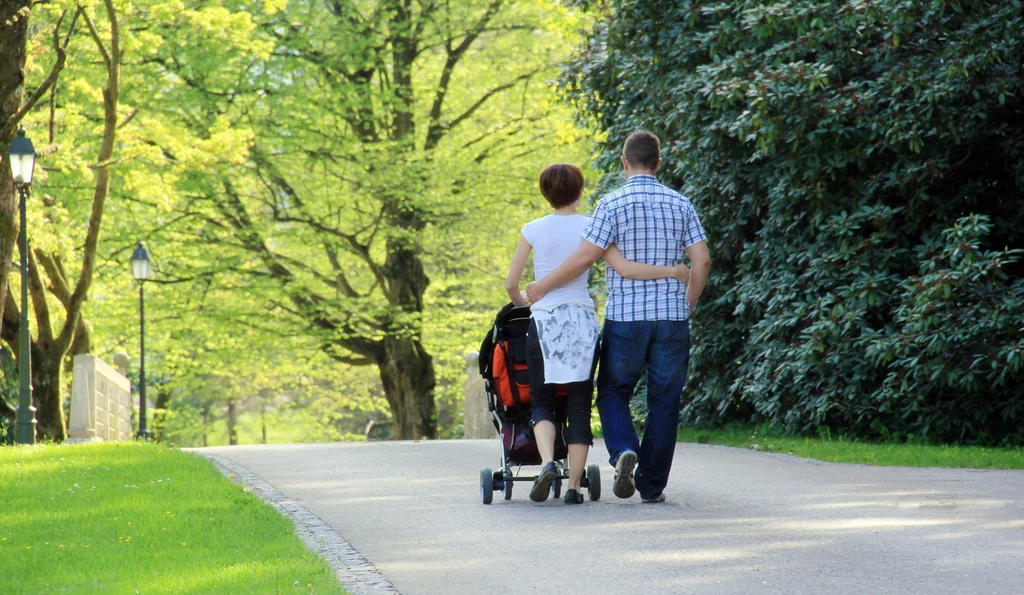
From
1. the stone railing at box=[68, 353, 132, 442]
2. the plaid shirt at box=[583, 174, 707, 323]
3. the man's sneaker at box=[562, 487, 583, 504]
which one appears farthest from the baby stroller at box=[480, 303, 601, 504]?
the stone railing at box=[68, 353, 132, 442]

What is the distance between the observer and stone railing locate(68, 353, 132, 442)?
19.4 metres

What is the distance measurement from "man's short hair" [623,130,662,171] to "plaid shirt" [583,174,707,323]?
0.08m

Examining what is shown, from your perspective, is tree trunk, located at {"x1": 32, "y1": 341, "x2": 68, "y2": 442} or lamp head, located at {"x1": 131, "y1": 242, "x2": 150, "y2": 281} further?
lamp head, located at {"x1": 131, "y1": 242, "x2": 150, "y2": 281}

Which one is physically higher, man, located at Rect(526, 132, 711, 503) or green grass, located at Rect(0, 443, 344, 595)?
man, located at Rect(526, 132, 711, 503)

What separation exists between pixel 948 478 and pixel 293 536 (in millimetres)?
4405

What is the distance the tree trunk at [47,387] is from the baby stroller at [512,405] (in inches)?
537

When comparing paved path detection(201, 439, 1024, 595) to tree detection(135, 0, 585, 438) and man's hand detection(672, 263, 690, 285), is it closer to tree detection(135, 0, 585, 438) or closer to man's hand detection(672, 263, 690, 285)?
man's hand detection(672, 263, 690, 285)

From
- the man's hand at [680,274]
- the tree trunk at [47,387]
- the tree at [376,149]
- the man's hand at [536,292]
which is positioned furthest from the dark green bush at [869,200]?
the tree at [376,149]

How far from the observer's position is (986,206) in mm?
11469

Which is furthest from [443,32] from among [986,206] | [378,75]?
[986,206]

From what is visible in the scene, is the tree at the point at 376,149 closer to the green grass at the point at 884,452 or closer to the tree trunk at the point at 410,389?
the tree trunk at the point at 410,389

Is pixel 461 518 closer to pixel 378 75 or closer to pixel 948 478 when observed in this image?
pixel 948 478

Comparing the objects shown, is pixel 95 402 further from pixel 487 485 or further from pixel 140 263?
pixel 487 485

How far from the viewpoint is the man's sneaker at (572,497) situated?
22.6 ft
